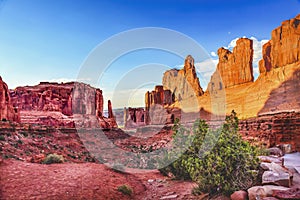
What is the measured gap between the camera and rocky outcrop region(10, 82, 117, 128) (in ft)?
206

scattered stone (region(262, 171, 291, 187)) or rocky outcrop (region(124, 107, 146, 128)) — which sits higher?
rocky outcrop (region(124, 107, 146, 128))

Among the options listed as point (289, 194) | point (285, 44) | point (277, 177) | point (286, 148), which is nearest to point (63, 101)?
point (286, 148)

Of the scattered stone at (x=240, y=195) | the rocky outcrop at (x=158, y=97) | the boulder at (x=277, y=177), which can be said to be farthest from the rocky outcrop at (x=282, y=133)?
the rocky outcrop at (x=158, y=97)

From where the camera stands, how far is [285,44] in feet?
190

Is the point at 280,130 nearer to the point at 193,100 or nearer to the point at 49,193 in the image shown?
the point at 49,193

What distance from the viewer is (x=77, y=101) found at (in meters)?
66.8

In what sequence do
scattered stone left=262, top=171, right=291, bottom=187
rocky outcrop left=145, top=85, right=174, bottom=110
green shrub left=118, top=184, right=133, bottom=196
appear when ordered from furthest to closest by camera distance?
rocky outcrop left=145, top=85, right=174, bottom=110, green shrub left=118, top=184, right=133, bottom=196, scattered stone left=262, top=171, right=291, bottom=187

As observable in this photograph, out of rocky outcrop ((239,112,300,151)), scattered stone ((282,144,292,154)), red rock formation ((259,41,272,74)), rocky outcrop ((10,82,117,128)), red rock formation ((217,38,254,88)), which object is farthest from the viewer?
red rock formation ((217,38,254,88))

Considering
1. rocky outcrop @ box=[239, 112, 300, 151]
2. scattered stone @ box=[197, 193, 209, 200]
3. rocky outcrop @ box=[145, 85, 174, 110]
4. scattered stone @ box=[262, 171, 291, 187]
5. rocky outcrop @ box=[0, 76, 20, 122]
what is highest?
rocky outcrop @ box=[145, 85, 174, 110]

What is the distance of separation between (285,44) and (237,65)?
2135cm

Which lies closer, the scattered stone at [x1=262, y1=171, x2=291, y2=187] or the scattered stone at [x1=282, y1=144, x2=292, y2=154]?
the scattered stone at [x1=262, y1=171, x2=291, y2=187]

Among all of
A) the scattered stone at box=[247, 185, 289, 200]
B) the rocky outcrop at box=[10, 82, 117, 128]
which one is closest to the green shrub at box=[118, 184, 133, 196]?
the scattered stone at box=[247, 185, 289, 200]

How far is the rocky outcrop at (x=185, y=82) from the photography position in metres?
98.3

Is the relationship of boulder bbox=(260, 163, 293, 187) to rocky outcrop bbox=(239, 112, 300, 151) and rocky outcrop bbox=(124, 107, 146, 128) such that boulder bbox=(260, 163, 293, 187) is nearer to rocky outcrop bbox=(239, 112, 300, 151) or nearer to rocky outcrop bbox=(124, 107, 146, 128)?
rocky outcrop bbox=(239, 112, 300, 151)
